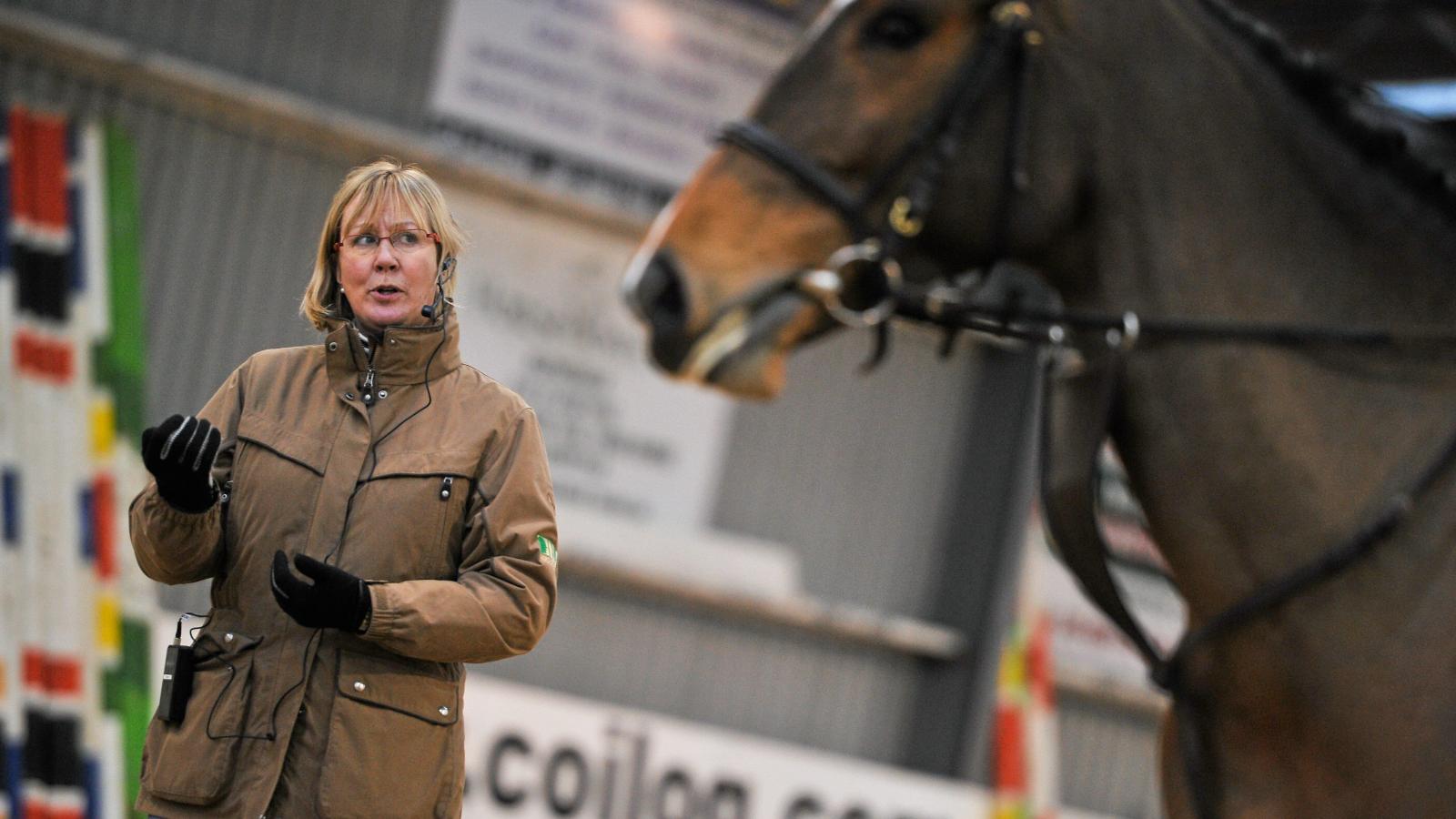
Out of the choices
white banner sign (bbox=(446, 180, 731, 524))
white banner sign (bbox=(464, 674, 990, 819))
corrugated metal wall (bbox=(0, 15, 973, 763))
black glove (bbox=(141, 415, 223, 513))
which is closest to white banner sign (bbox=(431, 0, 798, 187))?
white banner sign (bbox=(446, 180, 731, 524))

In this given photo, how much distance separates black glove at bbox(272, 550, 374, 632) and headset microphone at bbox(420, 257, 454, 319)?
39 centimetres

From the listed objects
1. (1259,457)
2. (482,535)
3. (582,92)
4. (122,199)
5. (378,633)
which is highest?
(582,92)

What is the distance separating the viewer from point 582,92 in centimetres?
800

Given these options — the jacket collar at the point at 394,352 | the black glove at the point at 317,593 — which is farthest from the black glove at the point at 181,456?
the jacket collar at the point at 394,352

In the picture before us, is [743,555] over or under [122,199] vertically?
under

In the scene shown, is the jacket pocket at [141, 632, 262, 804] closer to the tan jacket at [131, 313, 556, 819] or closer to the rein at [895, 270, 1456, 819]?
the tan jacket at [131, 313, 556, 819]

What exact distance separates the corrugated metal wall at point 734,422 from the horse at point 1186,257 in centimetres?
509

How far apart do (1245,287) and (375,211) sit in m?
1.29

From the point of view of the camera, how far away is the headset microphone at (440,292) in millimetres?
2113


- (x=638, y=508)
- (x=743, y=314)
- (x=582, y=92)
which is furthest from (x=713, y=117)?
(x=743, y=314)

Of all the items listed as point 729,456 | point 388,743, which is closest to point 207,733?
point 388,743

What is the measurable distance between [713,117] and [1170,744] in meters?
6.21

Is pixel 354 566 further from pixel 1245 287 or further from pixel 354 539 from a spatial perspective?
pixel 1245 287

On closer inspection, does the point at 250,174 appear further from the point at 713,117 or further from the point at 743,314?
the point at 743,314
